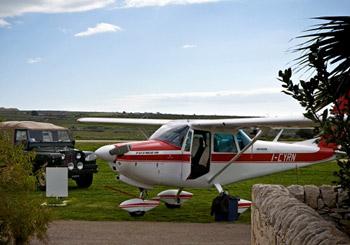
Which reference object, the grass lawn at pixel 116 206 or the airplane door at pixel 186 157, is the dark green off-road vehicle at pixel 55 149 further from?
the airplane door at pixel 186 157

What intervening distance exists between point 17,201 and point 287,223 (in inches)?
161

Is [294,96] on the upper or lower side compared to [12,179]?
upper

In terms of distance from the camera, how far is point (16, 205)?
7941 millimetres

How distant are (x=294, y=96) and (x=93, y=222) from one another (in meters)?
8.42

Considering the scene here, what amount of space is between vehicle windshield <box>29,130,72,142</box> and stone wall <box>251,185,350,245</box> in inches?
479

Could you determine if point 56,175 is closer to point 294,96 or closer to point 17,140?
point 17,140

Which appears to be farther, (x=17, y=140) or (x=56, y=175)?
(x=17, y=140)

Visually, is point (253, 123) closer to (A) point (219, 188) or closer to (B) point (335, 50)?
(A) point (219, 188)

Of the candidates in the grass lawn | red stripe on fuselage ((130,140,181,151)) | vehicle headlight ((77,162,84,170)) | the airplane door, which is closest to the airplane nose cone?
red stripe on fuselage ((130,140,181,151))

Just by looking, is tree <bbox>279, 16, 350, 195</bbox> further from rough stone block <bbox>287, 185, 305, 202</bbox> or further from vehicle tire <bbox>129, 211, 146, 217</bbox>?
vehicle tire <bbox>129, 211, 146, 217</bbox>

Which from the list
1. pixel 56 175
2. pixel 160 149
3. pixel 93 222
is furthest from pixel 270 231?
pixel 56 175

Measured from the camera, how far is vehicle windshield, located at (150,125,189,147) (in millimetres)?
13703

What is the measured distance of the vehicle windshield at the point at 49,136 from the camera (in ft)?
62.7

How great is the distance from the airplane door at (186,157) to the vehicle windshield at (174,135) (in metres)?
0.11
